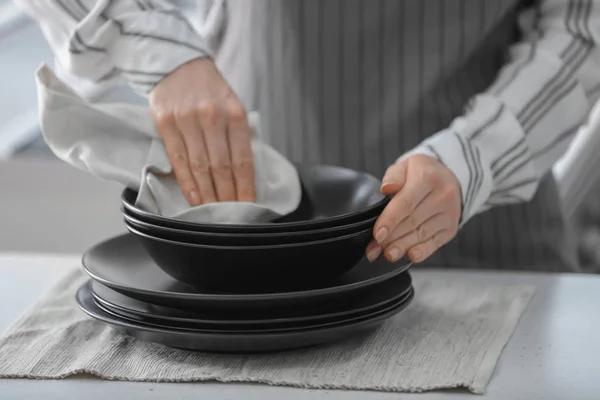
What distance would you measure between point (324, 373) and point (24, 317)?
348 mm

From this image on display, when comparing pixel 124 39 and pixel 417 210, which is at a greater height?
pixel 124 39

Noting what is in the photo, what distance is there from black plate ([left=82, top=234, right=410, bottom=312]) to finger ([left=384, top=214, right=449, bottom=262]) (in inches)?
0.6

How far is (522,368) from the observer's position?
36.6 inches

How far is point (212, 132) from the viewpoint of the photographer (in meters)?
1.08

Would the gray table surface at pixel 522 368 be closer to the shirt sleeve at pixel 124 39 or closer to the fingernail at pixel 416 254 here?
the fingernail at pixel 416 254

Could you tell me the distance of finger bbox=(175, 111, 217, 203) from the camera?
1065 mm

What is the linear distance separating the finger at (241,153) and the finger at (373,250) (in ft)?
0.54

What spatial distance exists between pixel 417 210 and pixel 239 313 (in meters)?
0.24

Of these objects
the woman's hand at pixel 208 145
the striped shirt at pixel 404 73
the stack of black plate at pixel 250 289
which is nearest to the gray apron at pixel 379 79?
the striped shirt at pixel 404 73

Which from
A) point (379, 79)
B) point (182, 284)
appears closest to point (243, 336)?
point (182, 284)

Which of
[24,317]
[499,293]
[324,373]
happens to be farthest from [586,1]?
[24,317]

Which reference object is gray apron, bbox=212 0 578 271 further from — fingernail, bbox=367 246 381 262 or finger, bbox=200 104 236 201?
fingernail, bbox=367 246 381 262

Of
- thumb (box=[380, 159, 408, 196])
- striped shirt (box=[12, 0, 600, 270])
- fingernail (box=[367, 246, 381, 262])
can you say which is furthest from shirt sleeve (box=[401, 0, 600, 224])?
fingernail (box=[367, 246, 381, 262])

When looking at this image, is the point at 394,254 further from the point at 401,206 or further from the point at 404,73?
the point at 404,73
